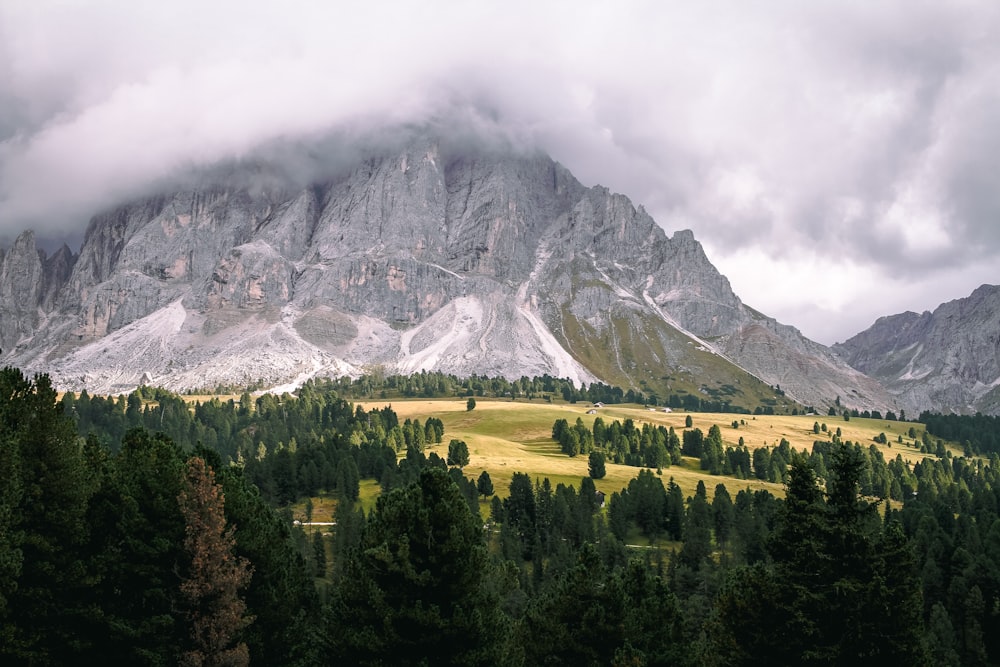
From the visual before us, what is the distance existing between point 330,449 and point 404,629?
135 meters

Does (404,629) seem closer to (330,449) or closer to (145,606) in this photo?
(145,606)

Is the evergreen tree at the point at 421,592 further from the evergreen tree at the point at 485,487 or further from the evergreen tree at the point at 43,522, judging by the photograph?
the evergreen tree at the point at 485,487

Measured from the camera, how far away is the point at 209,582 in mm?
35969

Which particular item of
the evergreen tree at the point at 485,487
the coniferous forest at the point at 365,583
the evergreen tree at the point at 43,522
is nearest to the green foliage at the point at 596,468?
the evergreen tree at the point at 485,487

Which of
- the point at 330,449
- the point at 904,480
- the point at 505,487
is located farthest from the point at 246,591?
the point at 904,480

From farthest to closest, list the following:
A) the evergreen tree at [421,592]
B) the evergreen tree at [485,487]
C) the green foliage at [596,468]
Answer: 1. the green foliage at [596,468]
2. the evergreen tree at [485,487]
3. the evergreen tree at [421,592]

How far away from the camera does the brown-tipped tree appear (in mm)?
35312

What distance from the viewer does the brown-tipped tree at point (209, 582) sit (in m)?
35.3

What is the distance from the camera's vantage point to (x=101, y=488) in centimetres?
3838

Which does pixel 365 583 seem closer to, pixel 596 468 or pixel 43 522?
pixel 43 522

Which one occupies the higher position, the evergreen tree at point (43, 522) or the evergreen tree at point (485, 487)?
the evergreen tree at point (43, 522)

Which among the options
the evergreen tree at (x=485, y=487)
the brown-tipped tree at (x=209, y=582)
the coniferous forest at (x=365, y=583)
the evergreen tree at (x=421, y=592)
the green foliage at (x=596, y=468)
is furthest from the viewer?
the green foliage at (x=596, y=468)

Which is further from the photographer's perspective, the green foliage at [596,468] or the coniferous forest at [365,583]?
the green foliage at [596,468]

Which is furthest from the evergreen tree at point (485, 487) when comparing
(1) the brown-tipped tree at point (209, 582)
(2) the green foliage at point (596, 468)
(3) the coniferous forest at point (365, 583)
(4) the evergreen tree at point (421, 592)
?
(4) the evergreen tree at point (421, 592)
